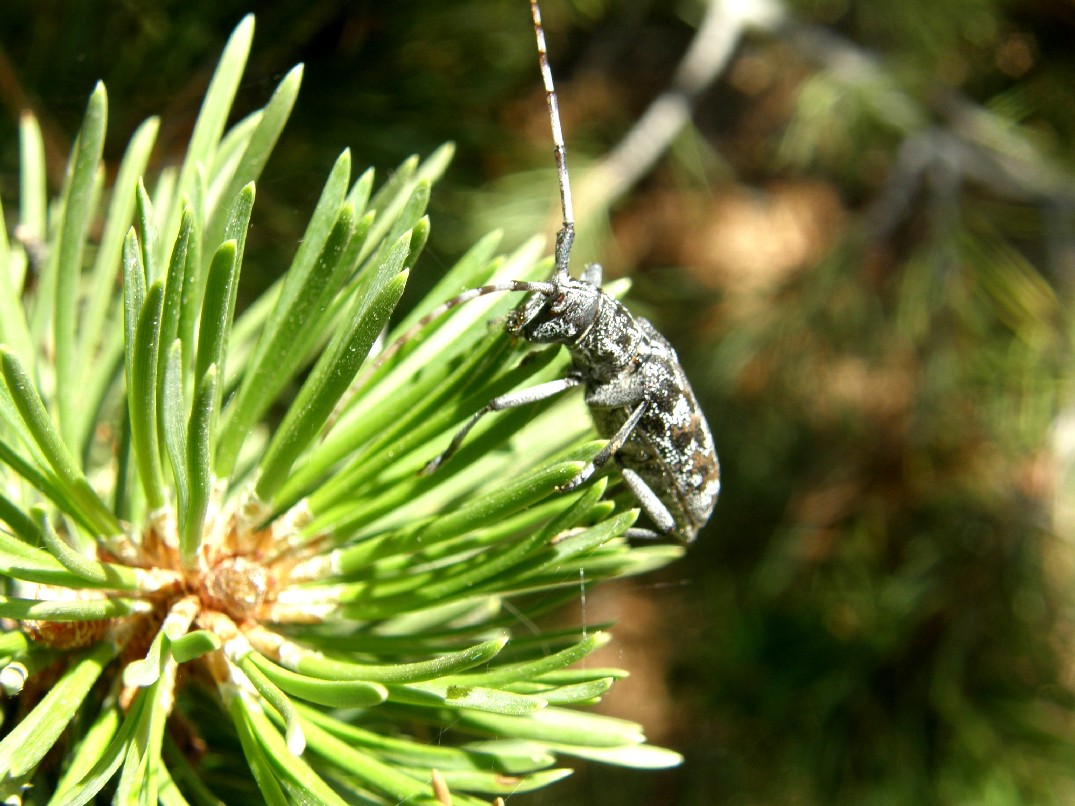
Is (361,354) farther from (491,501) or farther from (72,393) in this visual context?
(72,393)

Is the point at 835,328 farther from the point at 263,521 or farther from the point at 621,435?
the point at 263,521

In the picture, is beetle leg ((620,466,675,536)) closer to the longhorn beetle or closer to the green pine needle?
the longhorn beetle

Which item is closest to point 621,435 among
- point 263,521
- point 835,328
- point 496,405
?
point 496,405

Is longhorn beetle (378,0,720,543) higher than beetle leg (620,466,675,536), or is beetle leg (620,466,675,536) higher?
longhorn beetle (378,0,720,543)

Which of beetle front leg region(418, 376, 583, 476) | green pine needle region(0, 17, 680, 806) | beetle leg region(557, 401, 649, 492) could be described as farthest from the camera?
beetle leg region(557, 401, 649, 492)

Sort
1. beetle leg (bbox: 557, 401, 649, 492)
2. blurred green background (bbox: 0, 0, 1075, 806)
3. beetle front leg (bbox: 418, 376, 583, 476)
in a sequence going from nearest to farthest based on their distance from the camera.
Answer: beetle front leg (bbox: 418, 376, 583, 476)
beetle leg (bbox: 557, 401, 649, 492)
blurred green background (bbox: 0, 0, 1075, 806)

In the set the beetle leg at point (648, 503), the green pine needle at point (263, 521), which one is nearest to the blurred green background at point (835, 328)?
the green pine needle at point (263, 521)

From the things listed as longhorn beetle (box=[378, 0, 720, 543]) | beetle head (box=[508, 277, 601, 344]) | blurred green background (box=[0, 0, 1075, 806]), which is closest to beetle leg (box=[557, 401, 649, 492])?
longhorn beetle (box=[378, 0, 720, 543])

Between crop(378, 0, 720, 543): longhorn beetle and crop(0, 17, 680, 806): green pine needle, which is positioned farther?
crop(378, 0, 720, 543): longhorn beetle
